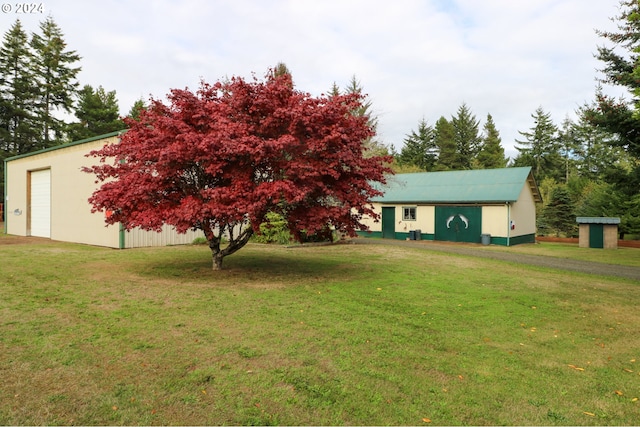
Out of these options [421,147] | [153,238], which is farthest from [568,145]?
[153,238]

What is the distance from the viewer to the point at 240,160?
798 centimetres

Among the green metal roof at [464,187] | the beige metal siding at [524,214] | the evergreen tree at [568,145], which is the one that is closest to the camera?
the beige metal siding at [524,214]

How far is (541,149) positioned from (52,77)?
58.6 metres

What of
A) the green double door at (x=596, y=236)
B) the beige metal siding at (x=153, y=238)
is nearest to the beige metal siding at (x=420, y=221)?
the green double door at (x=596, y=236)

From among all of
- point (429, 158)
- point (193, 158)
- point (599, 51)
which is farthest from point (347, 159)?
point (429, 158)

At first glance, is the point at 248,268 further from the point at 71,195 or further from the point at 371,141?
the point at 371,141

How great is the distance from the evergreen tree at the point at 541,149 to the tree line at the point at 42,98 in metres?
51.0

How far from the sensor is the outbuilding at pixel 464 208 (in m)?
20.7

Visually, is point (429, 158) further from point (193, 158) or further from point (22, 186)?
point (193, 158)

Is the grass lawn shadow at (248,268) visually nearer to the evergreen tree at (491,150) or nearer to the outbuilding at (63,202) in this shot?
the outbuilding at (63,202)

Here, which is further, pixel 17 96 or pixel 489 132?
pixel 489 132

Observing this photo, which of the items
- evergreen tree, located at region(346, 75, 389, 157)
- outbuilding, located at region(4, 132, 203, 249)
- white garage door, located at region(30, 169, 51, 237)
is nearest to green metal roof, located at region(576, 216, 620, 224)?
evergreen tree, located at region(346, 75, 389, 157)

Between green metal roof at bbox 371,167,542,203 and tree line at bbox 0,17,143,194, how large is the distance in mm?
32880

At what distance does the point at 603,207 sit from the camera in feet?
77.8
